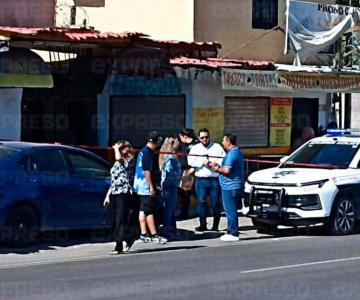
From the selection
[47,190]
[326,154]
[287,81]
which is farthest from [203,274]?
[287,81]

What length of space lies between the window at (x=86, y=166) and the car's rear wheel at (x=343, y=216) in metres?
4.10

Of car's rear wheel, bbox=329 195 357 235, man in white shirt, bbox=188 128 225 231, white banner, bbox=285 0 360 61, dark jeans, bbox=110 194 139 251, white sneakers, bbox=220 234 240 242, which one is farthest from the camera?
white banner, bbox=285 0 360 61

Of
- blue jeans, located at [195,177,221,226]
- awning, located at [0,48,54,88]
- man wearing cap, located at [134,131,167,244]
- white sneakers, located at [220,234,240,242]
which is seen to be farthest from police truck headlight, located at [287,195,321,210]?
awning, located at [0,48,54,88]

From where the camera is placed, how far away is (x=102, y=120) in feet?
72.0

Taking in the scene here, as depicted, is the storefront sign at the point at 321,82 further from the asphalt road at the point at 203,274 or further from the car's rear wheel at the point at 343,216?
the asphalt road at the point at 203,274

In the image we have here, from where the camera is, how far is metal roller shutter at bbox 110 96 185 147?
22078mm

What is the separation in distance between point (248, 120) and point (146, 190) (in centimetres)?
823

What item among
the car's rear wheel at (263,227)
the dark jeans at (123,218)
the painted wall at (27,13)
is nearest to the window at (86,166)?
the dark jeans at (123,218)

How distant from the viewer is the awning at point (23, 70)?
720 inches

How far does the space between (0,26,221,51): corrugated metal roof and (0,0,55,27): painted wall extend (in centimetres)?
389

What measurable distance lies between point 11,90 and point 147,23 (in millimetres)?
5372

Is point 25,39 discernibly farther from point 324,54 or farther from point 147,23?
point 324,54

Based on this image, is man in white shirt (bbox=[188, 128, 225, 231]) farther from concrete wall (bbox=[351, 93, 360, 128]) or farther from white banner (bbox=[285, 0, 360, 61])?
concrete wall (bbox=[351, 93, 360, 128])

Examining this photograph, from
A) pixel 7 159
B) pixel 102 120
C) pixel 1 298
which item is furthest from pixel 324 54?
pixel 1 298
